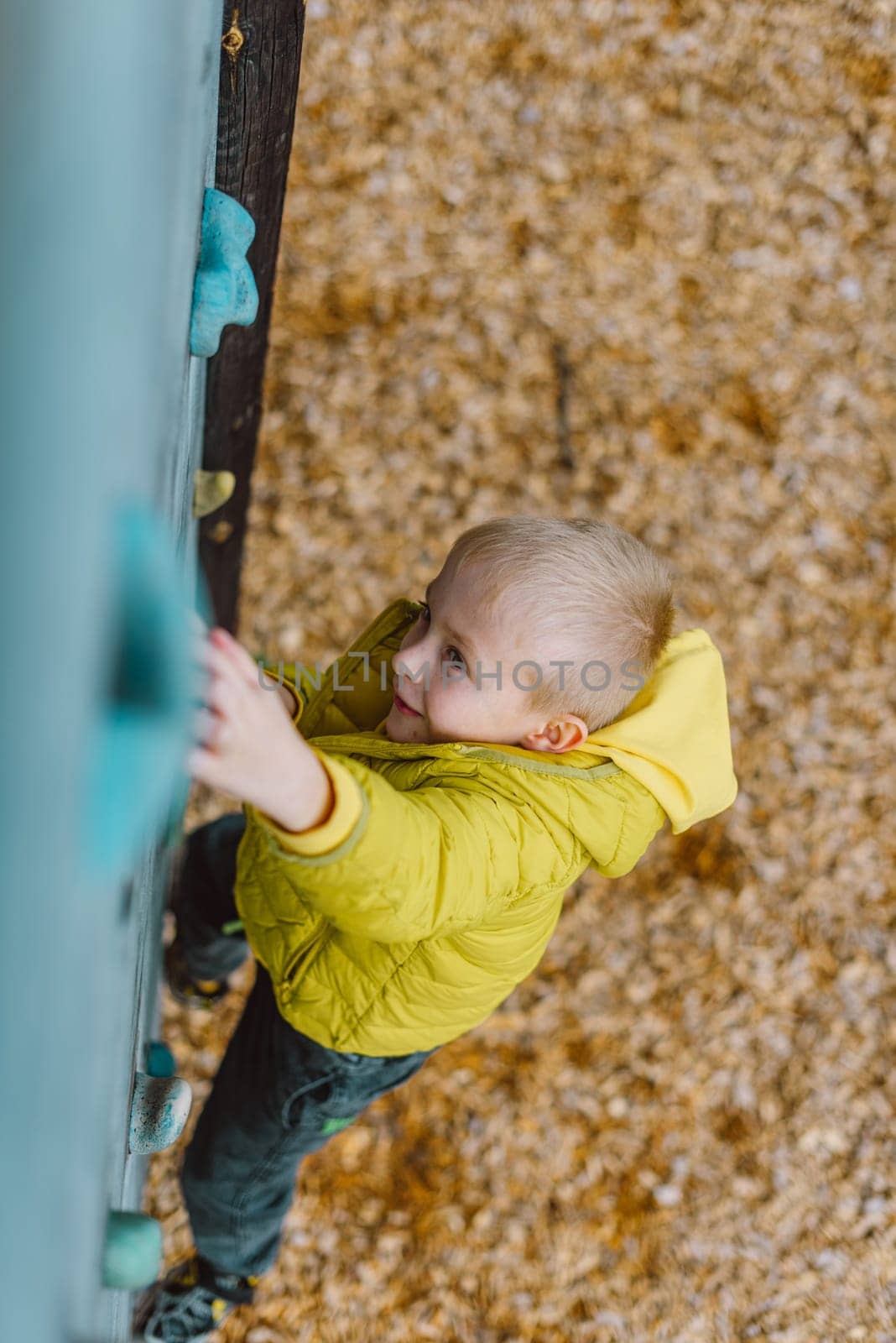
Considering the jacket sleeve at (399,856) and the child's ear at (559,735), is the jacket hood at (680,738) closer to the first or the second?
the child's ear at (559,735)

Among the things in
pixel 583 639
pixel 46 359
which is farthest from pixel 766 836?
pixel 46 359

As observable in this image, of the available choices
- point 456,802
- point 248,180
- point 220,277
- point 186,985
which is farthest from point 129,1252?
point 186,985

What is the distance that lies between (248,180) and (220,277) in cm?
36

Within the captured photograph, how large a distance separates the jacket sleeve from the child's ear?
0.59ft

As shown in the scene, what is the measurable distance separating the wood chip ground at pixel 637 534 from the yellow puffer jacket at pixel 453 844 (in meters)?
0.99

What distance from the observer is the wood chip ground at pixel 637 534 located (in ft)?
7.64

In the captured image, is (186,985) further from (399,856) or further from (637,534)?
(637,534)

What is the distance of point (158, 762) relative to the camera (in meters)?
0.61

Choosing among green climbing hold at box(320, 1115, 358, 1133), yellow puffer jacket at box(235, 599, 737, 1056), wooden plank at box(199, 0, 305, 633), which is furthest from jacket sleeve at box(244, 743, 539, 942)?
wooden plank at box(199, 0, 305, 633)

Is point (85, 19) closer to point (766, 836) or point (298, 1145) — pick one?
point (298, 1145)

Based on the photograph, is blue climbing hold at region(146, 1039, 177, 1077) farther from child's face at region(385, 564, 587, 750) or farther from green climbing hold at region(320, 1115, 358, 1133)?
child's face at region(385, 564, 587, 750)

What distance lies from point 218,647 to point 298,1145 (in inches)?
46.8

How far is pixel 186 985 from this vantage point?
2305 mm

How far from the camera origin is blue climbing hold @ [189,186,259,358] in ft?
4.01
